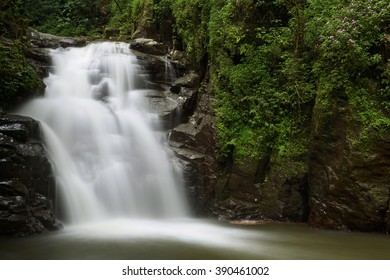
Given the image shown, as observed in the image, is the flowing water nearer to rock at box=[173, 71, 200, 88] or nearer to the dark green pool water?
the dark green pool water

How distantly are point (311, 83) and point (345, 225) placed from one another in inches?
122

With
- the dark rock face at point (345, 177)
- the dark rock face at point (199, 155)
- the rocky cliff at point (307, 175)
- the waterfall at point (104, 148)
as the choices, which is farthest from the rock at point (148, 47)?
the dark rock face at point (345, 177)


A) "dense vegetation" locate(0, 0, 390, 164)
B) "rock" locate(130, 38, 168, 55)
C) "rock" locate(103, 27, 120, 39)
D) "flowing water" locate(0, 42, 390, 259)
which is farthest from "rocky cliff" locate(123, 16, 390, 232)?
"rock" locate(103, 27, 120, 39)

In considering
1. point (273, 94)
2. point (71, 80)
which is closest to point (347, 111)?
point (273, 94)

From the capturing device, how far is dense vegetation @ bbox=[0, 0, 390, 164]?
266 inches

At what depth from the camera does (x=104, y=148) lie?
8094 millimetres

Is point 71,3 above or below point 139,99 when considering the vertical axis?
above

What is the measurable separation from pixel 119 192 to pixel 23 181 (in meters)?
2.05

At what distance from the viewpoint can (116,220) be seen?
6.98 meters

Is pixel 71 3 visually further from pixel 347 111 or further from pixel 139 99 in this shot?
pixel 347 111

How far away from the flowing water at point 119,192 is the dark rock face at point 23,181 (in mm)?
324

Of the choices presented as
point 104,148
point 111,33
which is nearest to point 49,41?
point 111,33

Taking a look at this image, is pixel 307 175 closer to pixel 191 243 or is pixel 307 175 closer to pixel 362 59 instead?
pixel 362 59
